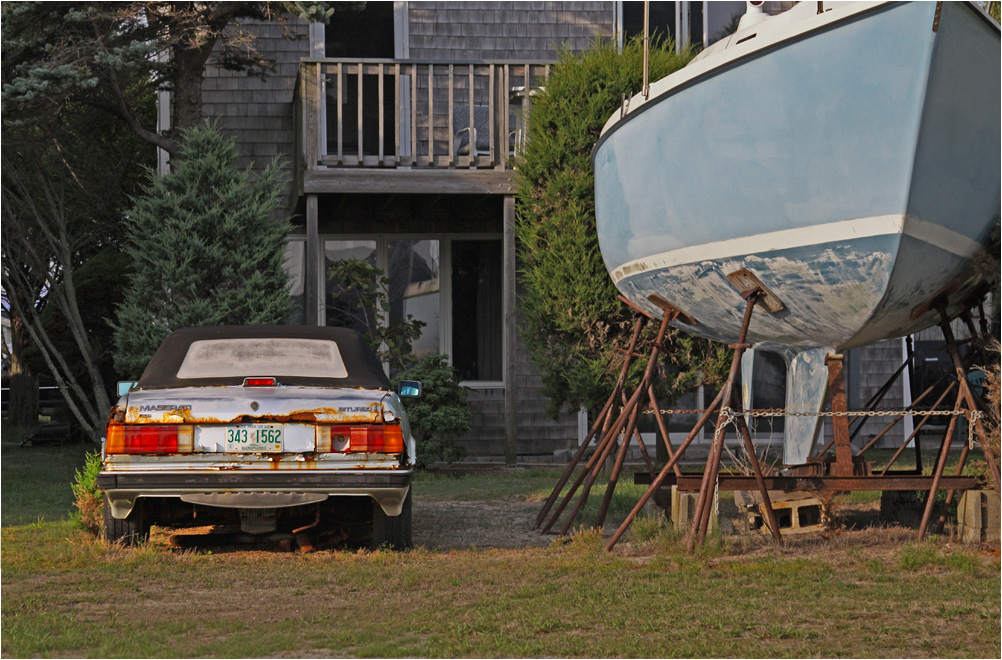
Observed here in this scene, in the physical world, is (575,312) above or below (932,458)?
above

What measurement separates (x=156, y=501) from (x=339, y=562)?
1.17 m

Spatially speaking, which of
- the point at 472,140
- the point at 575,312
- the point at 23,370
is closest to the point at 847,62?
the point at 575,312

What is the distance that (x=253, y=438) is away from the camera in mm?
5555

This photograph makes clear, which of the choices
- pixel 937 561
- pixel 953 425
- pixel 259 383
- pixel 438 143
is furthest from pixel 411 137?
pixel 937 561

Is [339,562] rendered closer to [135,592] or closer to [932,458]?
[135,592]

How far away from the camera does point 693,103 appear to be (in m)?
6.10

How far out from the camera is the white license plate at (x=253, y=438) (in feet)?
18.2

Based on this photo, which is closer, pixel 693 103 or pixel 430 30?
pixel 693 103

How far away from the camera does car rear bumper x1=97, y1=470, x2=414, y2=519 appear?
5.45 meters

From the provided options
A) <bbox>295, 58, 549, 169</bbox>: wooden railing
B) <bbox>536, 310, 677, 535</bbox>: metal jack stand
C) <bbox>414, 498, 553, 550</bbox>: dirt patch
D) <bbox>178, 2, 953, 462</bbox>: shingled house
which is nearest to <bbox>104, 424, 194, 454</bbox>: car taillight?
<bbox>414, 498, 553, 550</bbox>: dirt patch

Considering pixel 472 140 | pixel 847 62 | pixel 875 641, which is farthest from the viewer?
pixel 472 140

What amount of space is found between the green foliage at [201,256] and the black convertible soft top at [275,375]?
421 cm

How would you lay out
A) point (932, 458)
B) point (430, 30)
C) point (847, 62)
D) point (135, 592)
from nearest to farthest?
1. point (135, 592)
2. point (847, 62)
3. point (932, 458)
4. point (430, 30)

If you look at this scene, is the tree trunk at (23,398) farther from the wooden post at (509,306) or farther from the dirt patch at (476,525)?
the dirt patch at (476,525)
